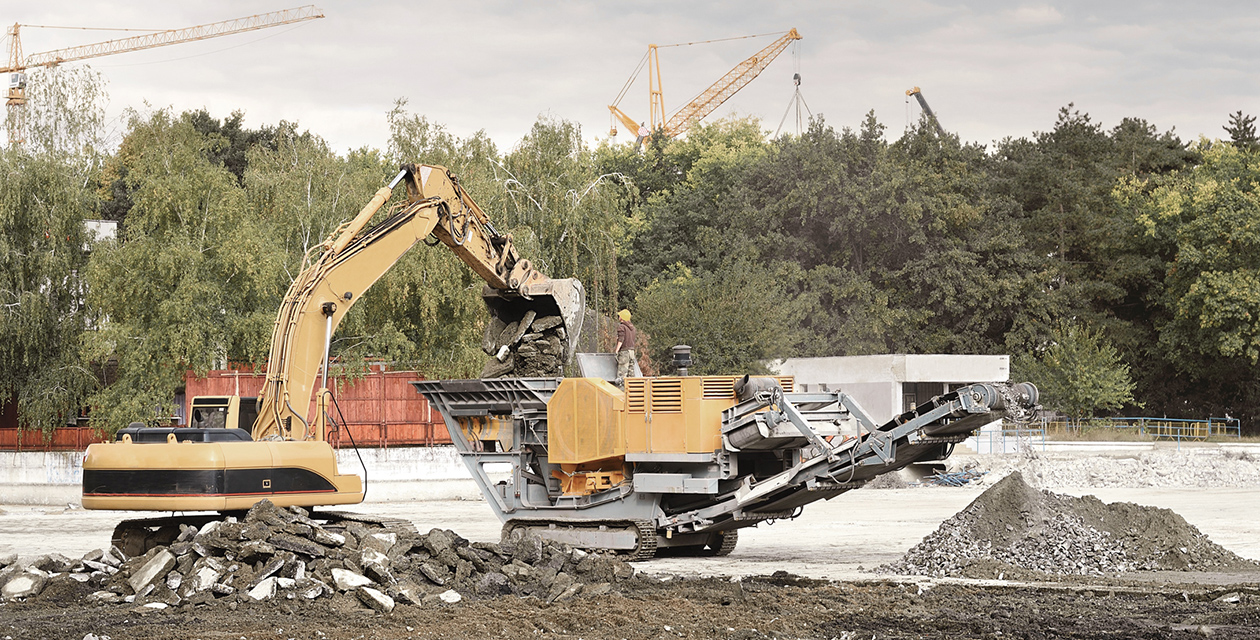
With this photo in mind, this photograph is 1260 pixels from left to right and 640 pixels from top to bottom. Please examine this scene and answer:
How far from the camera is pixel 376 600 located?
11.0 m

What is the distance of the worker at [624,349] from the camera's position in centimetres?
1605

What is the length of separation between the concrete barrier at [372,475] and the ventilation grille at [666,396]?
1516 centimetres

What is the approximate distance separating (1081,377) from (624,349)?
3636 centimetres

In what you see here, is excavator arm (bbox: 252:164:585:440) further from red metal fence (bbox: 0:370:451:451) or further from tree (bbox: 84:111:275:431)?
tree (bbox: 84:111:275:431)

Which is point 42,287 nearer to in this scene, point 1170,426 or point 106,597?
point 106,597

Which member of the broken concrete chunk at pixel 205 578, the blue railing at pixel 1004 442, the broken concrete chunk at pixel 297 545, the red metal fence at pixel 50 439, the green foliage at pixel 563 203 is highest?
the green foliage at pixel 563 203

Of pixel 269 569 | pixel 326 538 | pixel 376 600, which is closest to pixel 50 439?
pixel 326 538

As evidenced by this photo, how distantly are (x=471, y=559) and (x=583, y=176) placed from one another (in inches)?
909

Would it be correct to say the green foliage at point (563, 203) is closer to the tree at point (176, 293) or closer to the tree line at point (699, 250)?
the tree line at point (699, 250)

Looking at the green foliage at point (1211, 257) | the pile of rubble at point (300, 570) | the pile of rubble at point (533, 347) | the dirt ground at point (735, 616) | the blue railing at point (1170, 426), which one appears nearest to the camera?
the dirt ground at point (735, 616)

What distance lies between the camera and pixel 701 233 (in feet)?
189

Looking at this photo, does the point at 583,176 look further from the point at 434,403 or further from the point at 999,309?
the point at 999,309

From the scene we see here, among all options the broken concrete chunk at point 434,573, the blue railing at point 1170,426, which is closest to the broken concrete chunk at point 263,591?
the broken concrete chunk at point 434,573

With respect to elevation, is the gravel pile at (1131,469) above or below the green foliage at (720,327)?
below
